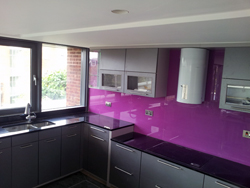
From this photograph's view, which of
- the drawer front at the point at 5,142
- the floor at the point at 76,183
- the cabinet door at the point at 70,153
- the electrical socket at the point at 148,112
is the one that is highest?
the electrical socket at the point at 148,112

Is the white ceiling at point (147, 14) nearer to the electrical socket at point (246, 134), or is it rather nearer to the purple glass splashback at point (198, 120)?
the purple glass splashback at point (198, 120)

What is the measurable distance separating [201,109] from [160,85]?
0.64 m

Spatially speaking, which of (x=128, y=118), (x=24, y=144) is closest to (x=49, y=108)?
(x=24, y=144)

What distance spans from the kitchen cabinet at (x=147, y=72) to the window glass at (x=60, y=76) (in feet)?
4.84

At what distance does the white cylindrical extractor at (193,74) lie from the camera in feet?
8.67

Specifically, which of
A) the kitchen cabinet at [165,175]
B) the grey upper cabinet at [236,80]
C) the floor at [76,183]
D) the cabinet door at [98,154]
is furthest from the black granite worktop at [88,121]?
the grey upper cabinet at [236,80]

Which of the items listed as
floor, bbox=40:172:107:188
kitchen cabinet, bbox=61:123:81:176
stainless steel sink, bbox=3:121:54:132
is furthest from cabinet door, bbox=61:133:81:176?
stainless steel sink, bbox=3:121:54:132

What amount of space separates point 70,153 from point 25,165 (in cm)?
74

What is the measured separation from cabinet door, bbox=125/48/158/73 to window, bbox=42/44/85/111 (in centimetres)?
147

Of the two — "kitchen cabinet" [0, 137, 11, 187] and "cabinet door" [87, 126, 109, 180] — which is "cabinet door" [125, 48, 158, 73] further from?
"kitchen cabinet" [0, 137, 11, 187]

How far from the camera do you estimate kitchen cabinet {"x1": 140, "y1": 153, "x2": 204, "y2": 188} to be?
2.42 m

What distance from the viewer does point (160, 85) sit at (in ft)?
10.2

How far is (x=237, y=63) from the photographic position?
2.32m

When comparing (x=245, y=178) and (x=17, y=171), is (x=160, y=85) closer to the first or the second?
(x=245, y=178)
